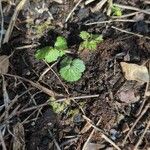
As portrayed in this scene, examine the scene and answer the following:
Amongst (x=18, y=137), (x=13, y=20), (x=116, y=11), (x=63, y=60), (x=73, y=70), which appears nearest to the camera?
(x=18, y=137)

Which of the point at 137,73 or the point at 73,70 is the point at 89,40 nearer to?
the point at 73,70

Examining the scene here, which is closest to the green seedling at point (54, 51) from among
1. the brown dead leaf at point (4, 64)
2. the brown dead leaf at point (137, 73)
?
the brown dead leaf at point (4, 64)

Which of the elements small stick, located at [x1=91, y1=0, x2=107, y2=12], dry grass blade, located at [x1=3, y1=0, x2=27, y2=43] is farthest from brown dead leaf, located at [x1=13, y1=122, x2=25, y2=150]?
small stick, located at [x1=91, y1=0, x2=107, y2=12]

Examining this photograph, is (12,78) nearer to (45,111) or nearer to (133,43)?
(45,111)

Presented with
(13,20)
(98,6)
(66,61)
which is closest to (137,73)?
(66,61)

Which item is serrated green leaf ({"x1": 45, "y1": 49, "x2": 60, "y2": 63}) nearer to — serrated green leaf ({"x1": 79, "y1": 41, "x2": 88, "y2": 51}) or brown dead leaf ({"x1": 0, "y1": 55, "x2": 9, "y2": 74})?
serrated green leaf ({"x1": 79, "y1": 41, "x2": 88, "y2": 51})

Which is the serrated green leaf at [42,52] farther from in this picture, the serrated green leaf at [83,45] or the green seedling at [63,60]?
the serrated green leaf at [83,45]
